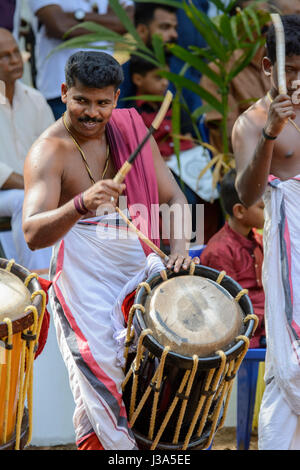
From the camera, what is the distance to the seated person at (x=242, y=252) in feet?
14.7

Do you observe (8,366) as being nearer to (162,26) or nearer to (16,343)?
(16,343)

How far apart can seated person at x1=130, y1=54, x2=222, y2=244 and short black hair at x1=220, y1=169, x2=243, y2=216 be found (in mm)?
619

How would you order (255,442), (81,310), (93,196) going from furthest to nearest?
(255,442), (81,310), (93,196)

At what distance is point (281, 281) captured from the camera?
11.1ft

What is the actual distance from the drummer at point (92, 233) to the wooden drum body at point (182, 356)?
89 mm

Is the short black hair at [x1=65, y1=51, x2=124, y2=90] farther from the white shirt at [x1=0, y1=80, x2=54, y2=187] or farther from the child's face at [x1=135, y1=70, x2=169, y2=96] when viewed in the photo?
the child's face at [x1=135, y1=70, x2=169, y2=96]

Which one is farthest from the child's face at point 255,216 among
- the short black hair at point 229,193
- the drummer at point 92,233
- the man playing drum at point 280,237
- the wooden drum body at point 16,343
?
the wooden drum body at point 16,343

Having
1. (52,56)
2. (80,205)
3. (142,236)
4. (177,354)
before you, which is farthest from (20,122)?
(177,354)

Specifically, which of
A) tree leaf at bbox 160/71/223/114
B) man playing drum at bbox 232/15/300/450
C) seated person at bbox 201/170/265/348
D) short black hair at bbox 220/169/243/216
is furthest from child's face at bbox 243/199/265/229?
man playing drum at bbox 232/15/300/450

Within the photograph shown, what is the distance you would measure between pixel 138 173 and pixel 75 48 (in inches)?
96.3

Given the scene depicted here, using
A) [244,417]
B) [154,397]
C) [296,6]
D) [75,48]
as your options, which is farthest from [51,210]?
[296,6]

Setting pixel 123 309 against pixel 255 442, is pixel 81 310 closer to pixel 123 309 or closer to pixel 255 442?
pixel 123 309

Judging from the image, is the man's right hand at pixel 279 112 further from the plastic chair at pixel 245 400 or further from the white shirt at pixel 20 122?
the white shirt at pixel 20 122
